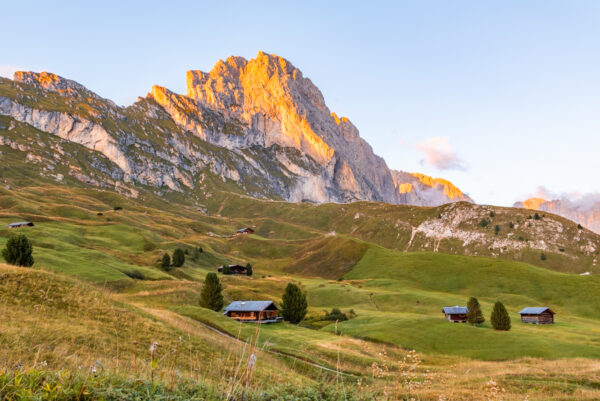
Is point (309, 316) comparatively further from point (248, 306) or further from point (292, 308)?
point (248, 306)

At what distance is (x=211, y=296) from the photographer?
73750mm

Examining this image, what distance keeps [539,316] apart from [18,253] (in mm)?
100172

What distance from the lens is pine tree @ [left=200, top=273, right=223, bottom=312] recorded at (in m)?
73.2

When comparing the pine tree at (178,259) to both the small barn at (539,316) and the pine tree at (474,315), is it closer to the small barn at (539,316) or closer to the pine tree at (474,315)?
the pine tree at (474,315)

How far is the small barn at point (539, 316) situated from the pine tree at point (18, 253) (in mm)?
97373

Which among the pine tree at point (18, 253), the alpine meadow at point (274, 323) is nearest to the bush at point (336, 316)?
the alpine meadow at point (274, 323)

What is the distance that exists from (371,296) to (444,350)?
48.1 metres

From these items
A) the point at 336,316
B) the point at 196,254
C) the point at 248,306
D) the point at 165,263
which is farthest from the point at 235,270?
the point at 248,306

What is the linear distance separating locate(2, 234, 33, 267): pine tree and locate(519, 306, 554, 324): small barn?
9737 cm

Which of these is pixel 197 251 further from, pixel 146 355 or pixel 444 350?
pixel 146 355

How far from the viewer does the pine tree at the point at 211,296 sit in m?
73.2

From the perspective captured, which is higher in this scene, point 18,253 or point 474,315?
point 18,253

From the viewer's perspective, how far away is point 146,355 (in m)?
23.6

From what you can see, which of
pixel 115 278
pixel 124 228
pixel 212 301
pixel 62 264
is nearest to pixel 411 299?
pixel 212 301
